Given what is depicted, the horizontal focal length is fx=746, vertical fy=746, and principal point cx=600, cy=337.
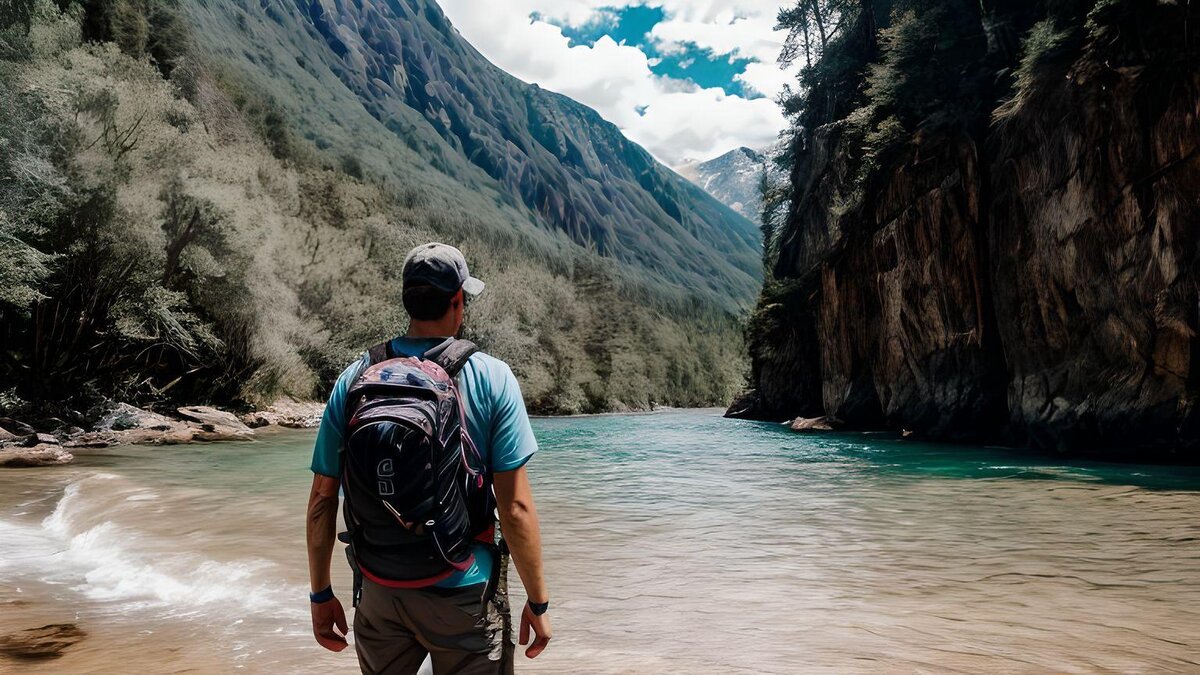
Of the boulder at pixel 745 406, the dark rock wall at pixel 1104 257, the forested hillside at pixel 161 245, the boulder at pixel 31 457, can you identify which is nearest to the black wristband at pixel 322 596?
the boulder at pixel 31 457

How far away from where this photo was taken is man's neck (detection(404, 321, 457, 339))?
2.86 meters

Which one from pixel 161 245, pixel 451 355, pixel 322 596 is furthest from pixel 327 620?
pixel 161 245

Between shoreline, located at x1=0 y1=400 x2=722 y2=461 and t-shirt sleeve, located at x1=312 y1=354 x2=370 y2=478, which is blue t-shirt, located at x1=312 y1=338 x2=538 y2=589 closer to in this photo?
t-shirt sleeve, located at x1=312 y1=354 x2=370 y2=478

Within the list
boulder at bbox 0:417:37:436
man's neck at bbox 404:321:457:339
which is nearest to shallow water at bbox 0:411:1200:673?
man's neck at bbox 404:321:457:339

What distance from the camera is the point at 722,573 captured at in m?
8.09

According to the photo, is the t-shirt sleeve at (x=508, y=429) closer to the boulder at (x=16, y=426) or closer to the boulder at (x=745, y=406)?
the boulder at (x=16, y=426)

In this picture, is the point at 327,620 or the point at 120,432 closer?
the point at 327,620

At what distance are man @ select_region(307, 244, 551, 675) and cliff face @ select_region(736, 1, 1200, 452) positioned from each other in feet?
73.6

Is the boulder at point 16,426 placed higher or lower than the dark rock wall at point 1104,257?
lower

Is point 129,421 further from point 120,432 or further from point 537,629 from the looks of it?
Answer: point 537,629

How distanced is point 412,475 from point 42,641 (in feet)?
16.1

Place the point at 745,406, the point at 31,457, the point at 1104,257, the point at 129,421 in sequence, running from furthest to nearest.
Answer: the point at 745,406, the point at 129,421, the point at 1104,257, the point at 31,457

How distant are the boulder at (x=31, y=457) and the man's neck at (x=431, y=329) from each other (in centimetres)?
1973

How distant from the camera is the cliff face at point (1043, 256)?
19.9 metres
